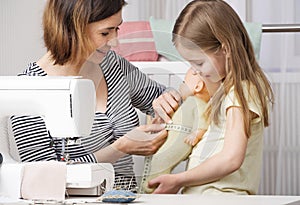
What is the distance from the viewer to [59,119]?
1.76 m

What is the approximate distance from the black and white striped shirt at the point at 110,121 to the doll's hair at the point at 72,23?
0.11m

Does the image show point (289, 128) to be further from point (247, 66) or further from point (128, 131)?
point (128, 131)

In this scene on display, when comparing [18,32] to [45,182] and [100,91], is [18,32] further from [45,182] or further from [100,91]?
[45,182]

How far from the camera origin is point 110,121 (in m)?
2.18

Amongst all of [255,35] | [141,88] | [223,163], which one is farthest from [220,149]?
[255,35]

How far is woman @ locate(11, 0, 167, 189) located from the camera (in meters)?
2.14

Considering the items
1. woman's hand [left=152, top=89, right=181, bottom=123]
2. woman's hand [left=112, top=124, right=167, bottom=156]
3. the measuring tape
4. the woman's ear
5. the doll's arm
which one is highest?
the woman's ear

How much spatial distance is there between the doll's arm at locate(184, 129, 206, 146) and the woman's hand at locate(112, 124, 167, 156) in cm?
10

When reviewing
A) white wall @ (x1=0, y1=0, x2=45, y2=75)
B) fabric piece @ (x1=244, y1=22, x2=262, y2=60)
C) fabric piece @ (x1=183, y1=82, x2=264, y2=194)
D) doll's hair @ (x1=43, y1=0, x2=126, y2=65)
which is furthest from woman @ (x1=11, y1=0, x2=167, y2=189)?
white wall @ (x1=0, y1=0, x2=45, y2=75)

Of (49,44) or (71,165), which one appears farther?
(49,44)

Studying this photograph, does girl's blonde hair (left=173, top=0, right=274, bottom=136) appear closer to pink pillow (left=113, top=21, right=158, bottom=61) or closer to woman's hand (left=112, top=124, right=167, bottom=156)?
pink pillow (left=113, top=21, right=158, bottom=61)

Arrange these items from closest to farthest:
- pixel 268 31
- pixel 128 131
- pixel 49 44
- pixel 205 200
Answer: pixel 205 200 < pixel 128 131 < pixel 49 44 < pixel 268 31

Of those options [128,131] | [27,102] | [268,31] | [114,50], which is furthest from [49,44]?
[268,31]

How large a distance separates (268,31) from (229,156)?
107cm
